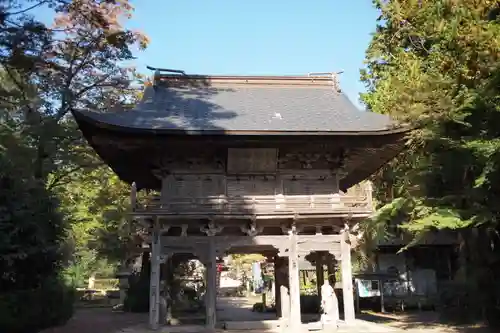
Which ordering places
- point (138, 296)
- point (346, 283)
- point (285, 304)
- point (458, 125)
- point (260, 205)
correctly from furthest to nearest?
1. point (138, 296)
2. point (285, 304)
3. point (260, 205)
4. point (346, 283)
5. point (458, 125)

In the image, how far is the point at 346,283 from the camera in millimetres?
14727

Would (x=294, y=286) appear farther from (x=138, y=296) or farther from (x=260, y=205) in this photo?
(x=138, y=296)

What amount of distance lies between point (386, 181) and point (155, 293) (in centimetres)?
1383

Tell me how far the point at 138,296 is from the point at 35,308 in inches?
382

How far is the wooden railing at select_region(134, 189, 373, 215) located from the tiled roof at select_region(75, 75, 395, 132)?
7.27 ft

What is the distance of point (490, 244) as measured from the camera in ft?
54.1

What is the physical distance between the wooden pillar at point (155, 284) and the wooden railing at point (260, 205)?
2.33ft

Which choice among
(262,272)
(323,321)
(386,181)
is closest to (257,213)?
(323,321)

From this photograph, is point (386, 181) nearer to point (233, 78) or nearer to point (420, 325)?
point (420, 325)

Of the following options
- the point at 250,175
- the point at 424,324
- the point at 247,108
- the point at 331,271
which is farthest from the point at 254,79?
the point at 424,324

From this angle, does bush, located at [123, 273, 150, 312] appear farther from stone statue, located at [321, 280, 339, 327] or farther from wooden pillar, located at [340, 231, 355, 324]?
wooden pillar, located at [340, 231, 355, 324]

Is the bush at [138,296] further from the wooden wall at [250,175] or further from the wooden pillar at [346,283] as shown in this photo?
the wooden pillar at [346,283]

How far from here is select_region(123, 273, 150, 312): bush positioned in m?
25.8

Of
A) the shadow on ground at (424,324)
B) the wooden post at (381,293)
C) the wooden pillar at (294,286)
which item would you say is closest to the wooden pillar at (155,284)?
the wooden pillar at (294,286)
